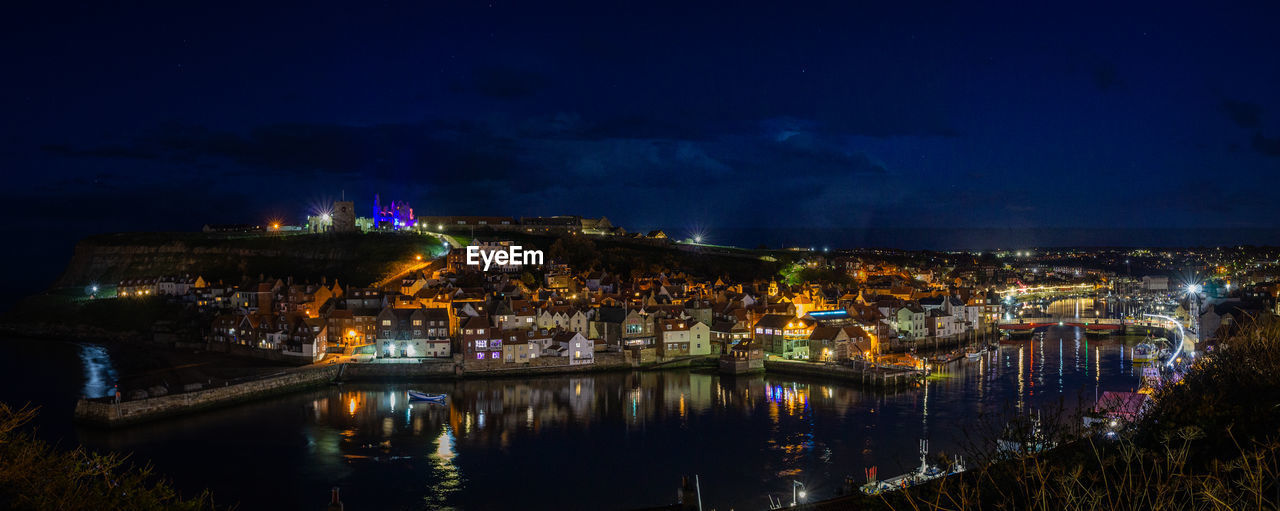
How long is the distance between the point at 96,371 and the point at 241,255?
71.1ft

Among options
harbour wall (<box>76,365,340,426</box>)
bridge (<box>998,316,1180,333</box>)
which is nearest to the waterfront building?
harbour wall (<box>76,365,340,426</box>)

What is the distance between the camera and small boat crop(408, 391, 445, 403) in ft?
63.6

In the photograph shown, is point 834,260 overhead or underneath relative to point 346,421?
overhead

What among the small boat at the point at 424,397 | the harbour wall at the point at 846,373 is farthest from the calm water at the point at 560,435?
the harbour wall at the point at 846,373

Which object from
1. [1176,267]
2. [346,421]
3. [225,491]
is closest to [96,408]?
[346,421]

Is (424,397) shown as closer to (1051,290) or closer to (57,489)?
(57,489)

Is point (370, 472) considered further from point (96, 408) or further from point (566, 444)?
point (96, 408)

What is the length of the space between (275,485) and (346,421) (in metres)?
4.55

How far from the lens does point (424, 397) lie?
19.6 m

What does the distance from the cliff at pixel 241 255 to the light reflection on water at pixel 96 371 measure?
11.7 metres

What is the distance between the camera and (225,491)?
12664 mm

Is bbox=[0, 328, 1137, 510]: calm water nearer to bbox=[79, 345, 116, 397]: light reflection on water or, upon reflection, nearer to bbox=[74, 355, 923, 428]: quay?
Answer: bbox=[79, 345, 116, 397]: light reflection on water

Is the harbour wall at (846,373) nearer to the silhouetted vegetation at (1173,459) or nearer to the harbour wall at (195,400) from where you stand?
the silhouetted vegetation at (1173,459)

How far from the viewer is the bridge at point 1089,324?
33.6m
